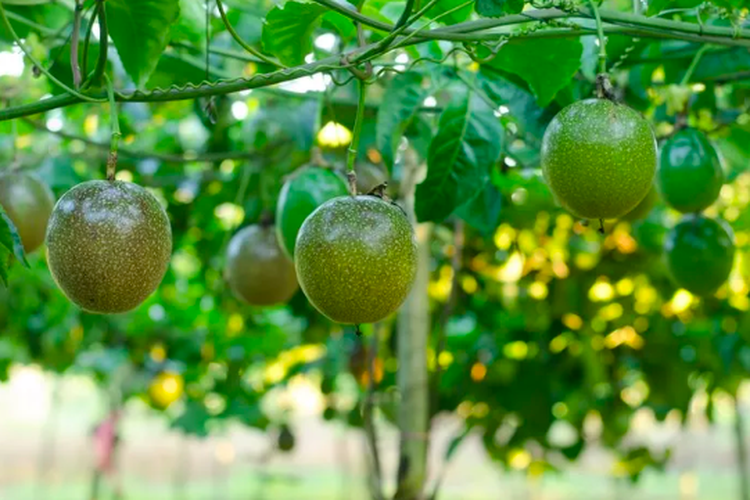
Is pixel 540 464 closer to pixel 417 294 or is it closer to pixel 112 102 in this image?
pixel 417 294

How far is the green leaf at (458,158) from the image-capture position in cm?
190

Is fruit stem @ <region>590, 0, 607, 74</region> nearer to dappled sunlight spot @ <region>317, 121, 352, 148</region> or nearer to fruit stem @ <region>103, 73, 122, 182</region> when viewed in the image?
fruit stem @ <region>103, 73, 122, 182</region>

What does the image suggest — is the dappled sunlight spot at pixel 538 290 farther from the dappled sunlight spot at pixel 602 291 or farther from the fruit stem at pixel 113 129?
the fruit stem at pixel 113 129

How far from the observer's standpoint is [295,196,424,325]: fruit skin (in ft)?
4.73

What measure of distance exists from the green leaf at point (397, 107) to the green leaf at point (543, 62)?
277 mm

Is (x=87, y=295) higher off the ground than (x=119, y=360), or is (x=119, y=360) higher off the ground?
(x=87, y=295)

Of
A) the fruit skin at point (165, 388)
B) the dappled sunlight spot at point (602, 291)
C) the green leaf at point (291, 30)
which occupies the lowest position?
the fruit skin at point (165, 388)

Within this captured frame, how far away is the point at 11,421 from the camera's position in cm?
2303

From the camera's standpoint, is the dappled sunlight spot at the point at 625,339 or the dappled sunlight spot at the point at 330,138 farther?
the dappled sunlight spot at the point at 625,339

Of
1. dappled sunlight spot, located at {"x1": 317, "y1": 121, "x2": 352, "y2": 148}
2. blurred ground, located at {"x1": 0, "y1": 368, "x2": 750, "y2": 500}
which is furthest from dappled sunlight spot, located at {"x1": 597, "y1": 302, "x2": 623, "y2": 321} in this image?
blurred ground, located at {"x1": 0, "y1": 368, "x2": 750, "y2": 500}

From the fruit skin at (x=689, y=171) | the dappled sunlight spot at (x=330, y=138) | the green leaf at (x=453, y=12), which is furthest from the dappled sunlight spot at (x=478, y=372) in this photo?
the green leaf at (x=453, y=12)

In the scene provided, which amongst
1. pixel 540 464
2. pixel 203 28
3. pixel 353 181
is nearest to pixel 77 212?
pixel 353 181

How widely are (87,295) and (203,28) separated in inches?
37.0

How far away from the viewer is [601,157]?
1494 millimetres
